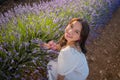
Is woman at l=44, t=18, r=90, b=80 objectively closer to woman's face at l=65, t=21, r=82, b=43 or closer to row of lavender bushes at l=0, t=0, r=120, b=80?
woman's face at l=65, t=21, r=82, b=43

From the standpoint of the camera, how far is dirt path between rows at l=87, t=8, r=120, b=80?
449 cm

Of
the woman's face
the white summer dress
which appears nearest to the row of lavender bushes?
the white summer dress

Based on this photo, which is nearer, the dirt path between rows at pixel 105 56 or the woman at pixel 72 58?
the woman at pixel 72 58

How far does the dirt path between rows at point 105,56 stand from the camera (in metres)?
4.49

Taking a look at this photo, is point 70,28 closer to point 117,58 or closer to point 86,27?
point 86,27

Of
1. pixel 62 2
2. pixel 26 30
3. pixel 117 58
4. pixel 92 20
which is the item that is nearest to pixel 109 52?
pixel 117 58

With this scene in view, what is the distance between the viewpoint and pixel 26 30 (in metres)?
3.08

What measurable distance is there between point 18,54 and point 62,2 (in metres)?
1.72

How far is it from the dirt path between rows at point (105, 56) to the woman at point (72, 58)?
153cm

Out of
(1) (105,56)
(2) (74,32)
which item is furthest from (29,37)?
(1) (105,56)

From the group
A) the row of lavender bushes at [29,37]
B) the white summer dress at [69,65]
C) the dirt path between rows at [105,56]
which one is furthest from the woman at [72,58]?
the dirt path between rows at [105,56]

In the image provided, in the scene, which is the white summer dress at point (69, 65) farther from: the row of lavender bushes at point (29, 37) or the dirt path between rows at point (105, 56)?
the dirt path between rows at point (105, 56)

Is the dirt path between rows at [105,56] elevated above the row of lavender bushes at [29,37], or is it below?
below

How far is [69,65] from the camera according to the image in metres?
2.62
